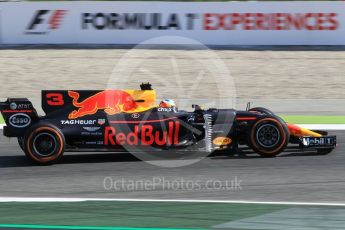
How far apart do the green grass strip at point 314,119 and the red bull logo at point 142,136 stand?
529 centimetres

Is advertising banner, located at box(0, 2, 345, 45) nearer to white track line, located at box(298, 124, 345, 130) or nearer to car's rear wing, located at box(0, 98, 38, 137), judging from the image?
white track line, located at box(298, 124, 345, 130)

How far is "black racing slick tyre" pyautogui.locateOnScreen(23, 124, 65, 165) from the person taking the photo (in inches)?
393

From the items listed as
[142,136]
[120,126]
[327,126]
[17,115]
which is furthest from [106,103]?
[327,126]

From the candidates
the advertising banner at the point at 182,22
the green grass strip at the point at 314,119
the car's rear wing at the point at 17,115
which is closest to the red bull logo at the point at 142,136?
the car's rear wing at the point at 17,115

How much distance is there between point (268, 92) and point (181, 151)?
30.9 feet

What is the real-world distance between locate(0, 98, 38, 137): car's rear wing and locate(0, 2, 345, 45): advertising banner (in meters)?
13.4

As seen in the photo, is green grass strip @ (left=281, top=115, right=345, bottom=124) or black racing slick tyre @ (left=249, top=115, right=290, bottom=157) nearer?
black racing slick tyre @ (left=249, top=115, right=290, bottom=157)

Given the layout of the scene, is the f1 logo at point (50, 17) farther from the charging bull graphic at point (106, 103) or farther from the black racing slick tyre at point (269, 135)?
the black racing slick tyre at point (269, 135)

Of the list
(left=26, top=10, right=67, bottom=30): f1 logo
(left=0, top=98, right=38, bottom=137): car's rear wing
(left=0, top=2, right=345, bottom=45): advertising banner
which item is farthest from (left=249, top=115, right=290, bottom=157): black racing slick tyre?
(left=26, top=10, right=67, bottom=30): f1 logo

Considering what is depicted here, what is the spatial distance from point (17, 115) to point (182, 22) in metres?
13.6

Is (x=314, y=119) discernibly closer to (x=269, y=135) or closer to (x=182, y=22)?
(x=269, y=135)

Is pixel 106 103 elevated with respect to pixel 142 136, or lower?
elevated

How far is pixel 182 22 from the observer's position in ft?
76.3

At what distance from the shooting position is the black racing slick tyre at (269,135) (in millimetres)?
10281
